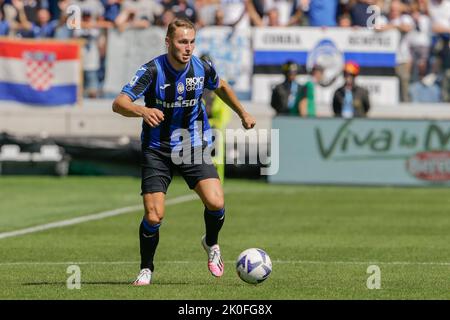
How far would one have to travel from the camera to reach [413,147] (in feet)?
77.4

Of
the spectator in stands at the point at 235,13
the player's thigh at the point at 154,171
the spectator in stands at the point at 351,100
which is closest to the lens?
the player's thigh at the point at 154,171

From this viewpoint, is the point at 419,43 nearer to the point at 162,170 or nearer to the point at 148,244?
the point at 162,170

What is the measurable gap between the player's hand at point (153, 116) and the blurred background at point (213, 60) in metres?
13.9

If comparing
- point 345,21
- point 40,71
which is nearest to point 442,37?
point 345,21

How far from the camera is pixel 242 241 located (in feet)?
50.0

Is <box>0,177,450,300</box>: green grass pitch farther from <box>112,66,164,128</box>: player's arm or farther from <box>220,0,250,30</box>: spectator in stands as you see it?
<box>220,0,250,30</box>: spectator in stands

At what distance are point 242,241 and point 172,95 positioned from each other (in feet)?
15.3

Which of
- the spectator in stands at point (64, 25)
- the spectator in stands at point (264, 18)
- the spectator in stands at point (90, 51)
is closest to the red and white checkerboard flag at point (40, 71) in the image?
the spectator in stands at point (90, 51)

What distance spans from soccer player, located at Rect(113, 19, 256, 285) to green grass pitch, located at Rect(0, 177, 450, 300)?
48 centimetres

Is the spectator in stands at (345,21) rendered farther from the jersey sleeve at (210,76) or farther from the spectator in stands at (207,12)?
the jersey sleeve at (210,76)

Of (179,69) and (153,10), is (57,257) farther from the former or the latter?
(153,10)

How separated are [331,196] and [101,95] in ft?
22.7

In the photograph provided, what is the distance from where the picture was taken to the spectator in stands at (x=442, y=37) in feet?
84.4
